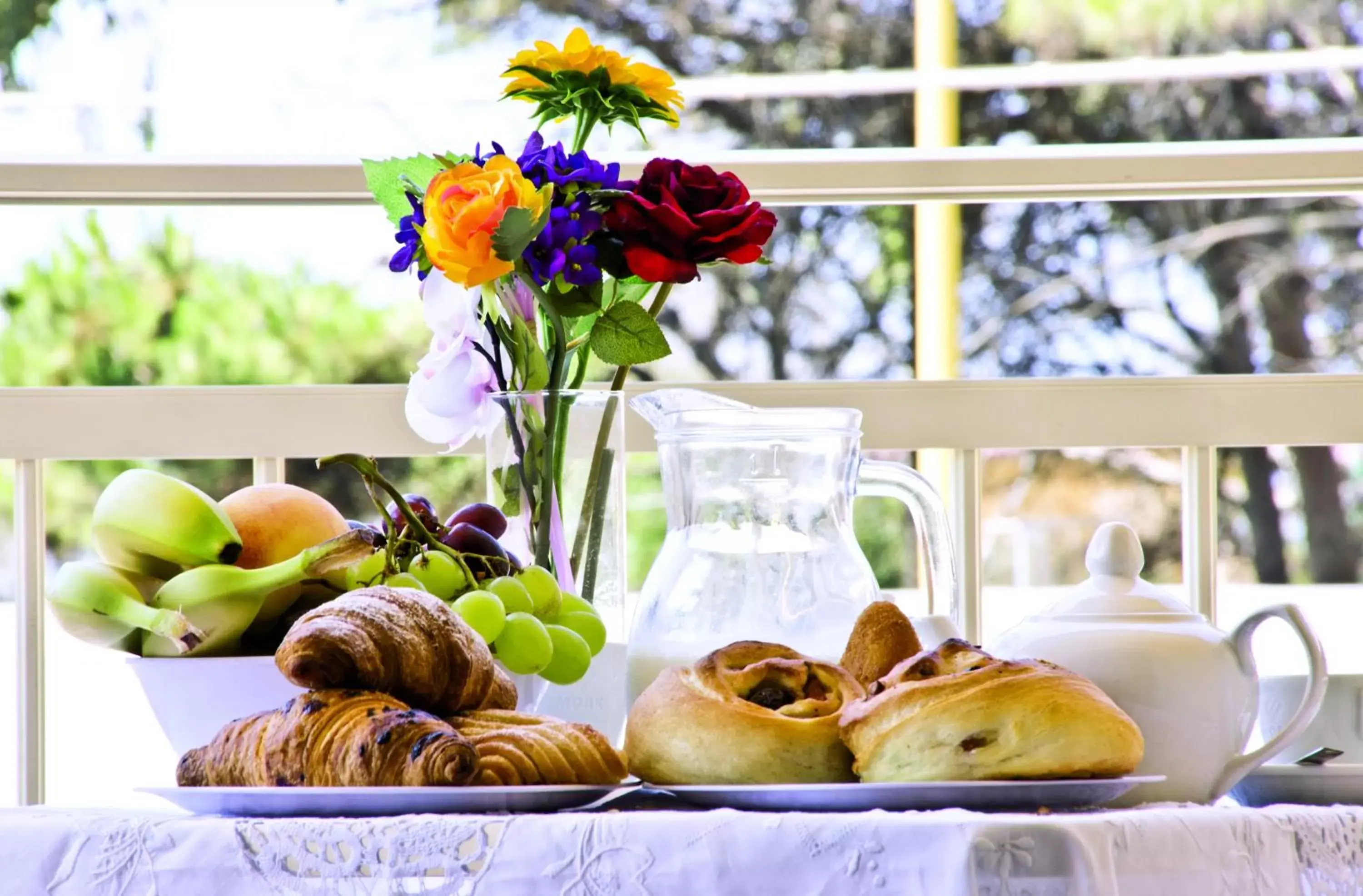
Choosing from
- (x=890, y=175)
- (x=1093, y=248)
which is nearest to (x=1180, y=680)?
(x=890, y=175)

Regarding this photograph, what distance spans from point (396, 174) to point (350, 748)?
0.41 m

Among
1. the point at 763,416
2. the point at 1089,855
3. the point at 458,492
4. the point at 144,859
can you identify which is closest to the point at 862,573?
the point at 763,416

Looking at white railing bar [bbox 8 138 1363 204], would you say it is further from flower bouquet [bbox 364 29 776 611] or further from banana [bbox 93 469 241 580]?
banana [bbox 93 469 241 580]

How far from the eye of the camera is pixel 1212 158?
4.33ft

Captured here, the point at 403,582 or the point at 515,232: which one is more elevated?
the point at 515,232

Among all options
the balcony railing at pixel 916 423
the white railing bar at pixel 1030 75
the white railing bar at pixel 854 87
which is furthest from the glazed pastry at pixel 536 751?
the white railing bar at pixel 854 87

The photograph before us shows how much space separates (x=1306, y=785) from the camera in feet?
2.08

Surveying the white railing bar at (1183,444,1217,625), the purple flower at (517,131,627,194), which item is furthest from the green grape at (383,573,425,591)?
the white railing bar at (1183,444,1217,625)

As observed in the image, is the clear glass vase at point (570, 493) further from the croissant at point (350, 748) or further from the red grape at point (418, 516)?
the croissant at point (350, 748)

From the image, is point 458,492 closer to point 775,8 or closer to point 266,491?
point 775,8

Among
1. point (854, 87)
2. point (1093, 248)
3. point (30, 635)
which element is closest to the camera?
point (30, 635)

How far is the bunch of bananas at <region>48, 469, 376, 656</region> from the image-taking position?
66 cm

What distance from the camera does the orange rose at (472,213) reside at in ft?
2.27

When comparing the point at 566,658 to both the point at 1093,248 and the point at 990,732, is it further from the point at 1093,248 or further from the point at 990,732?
the point at 1093,248
